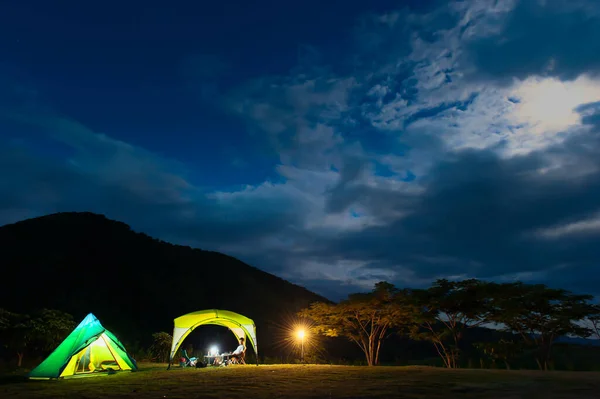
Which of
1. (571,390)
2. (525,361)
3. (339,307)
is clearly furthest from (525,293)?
(571,390)

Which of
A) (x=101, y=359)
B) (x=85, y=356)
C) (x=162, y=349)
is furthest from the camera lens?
(x=162, y=349)

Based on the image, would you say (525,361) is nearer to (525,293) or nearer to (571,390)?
(525,293)

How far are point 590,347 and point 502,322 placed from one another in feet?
31.3

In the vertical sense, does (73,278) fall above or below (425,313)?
above

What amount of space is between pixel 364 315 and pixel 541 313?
8.94 m

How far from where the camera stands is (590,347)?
25469 millimetres

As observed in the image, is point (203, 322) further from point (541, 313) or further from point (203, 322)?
point (541, 313)

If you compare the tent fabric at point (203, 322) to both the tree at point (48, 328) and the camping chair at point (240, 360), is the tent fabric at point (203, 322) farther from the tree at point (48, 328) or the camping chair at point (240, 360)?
the tree at point (48, 328)

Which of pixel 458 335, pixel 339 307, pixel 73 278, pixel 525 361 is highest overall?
pixel 73 278

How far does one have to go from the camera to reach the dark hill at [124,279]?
2053 inches

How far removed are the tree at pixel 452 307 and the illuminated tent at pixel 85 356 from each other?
14.3 metres

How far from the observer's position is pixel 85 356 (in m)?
15.0

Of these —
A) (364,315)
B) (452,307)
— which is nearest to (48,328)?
(364,315)

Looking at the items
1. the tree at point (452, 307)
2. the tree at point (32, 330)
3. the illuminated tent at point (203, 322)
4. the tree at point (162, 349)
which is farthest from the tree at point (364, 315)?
the tree at point (32, 330)
